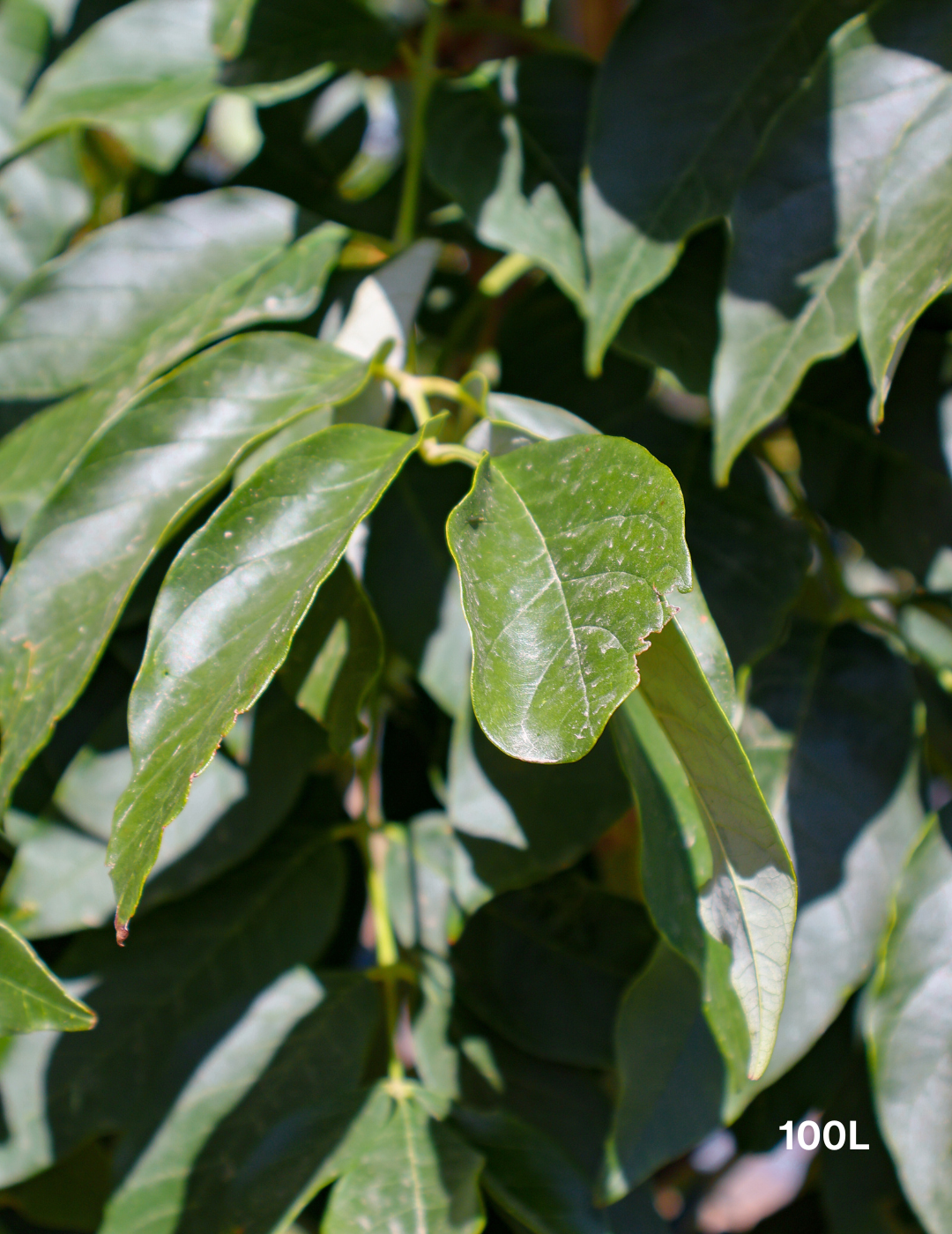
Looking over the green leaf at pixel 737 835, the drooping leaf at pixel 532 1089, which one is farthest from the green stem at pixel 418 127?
the drooping leaf at pixel 532 1089

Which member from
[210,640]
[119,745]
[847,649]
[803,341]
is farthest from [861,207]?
[119,745]

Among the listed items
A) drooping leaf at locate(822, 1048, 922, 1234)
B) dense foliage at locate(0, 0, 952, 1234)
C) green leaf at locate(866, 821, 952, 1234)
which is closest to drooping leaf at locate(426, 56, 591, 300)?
dense foliage at locate(0, 0, 952, 1234)

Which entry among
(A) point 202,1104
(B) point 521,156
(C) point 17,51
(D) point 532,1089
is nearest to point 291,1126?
(A) point 202,1104

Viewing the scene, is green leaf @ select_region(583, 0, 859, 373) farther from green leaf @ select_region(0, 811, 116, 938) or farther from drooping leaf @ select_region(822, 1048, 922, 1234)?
drooping leaf @ select_region(822, 1048, 922, 1234)

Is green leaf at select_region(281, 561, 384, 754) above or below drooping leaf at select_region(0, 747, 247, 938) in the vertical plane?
above

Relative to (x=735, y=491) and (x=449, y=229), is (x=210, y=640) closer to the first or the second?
(x=735, y=491)

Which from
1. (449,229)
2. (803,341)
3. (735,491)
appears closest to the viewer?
(803,341)
